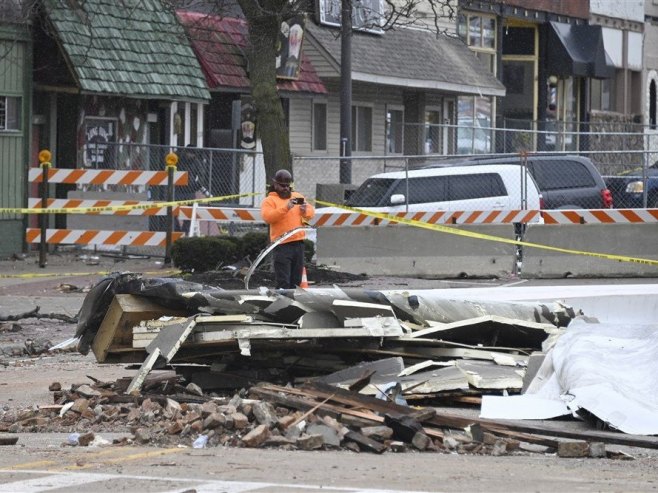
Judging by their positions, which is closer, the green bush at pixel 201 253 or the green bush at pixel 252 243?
the green bush at pixel 201 253

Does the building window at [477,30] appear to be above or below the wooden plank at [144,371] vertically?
above

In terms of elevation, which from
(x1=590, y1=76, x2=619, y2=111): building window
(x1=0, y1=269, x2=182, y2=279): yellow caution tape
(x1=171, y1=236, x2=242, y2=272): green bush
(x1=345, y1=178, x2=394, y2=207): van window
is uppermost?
(x1=590, y1=76, x2=619, y2=111): building window

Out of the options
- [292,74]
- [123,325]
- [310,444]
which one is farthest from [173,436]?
[292,74]

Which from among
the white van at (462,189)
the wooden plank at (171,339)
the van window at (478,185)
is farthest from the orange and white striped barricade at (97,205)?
the wooden plank at (171,339)

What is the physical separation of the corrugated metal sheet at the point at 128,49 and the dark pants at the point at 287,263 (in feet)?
33.8

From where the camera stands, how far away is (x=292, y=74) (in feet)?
109

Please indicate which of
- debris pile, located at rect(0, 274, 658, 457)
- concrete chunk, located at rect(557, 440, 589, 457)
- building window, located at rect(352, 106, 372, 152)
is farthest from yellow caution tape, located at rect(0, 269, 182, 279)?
building window, located at rect(352, 106, 372, 152)

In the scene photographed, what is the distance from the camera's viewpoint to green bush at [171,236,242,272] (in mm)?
22281

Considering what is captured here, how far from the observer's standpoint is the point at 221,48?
31875 mm

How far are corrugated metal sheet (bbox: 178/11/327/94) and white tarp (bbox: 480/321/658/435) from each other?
63.1 ft

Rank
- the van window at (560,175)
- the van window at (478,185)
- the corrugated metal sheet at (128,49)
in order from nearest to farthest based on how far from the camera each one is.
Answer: the van window at (478,185)
the corrugated metal sheet at (128,49)
the van window at (560,175)

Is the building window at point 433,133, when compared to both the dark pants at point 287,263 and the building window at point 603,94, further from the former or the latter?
the dark pants at point 287,263

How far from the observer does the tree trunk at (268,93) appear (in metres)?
23.6

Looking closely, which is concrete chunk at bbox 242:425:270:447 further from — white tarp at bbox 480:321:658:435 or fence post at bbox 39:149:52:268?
fence post at bbox 39:149:52:268
